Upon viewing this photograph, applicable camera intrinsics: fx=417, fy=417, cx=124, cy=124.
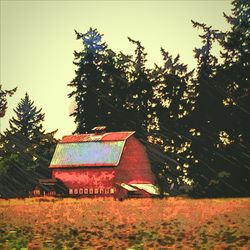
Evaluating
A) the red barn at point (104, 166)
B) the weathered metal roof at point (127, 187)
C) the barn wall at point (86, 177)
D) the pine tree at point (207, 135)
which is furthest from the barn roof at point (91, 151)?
the pine tree at point (207, 135)

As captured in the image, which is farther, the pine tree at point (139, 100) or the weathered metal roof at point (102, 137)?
the pine tree at point (139, 100)

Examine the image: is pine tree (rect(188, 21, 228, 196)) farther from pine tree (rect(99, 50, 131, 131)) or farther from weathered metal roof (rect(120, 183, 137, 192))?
pine tree (rect(99, 50, 131, 131))

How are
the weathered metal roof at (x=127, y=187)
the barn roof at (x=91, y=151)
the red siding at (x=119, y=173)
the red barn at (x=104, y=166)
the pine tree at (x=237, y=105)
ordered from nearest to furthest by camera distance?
the pine tree at (x=237, y=105) < the weathered metal roof at (x=127, y=187) < the red barn at (x=104, y=166) < the red siding at (x=119, y=173) < the barn roof at (x=91, y=151)

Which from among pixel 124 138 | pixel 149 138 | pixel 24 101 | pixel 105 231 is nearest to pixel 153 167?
pixel 149 138

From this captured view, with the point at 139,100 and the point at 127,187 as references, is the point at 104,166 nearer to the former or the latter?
the point at 127,187

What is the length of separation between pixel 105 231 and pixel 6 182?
136 ft

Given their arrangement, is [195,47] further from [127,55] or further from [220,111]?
[127,55]

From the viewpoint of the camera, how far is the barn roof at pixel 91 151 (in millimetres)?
44844

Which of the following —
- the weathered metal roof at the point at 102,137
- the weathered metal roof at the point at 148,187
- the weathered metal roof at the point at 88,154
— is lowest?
the weathered metal roof at the point at 148,187

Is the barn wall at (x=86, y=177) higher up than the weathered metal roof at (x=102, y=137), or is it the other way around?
the weathered metal roof at (x=102, y=137)

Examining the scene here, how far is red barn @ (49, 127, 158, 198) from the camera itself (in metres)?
43.8

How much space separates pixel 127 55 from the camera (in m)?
57.1

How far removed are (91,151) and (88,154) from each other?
1.54ft

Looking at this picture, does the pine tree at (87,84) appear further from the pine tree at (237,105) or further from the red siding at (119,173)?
the pine tree at (237,105)
